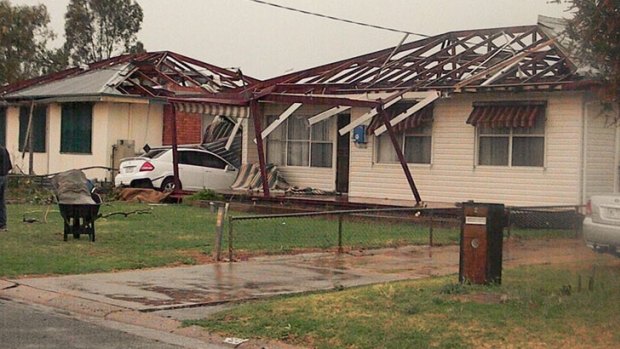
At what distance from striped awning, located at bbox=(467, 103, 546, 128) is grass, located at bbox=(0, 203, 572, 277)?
370cm

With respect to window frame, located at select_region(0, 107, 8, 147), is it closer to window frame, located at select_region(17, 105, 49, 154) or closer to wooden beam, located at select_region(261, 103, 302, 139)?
window frame, located at select_region(17, 105, 49, 154)

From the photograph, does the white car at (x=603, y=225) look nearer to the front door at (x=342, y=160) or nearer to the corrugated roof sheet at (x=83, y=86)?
the front door at (x=342, y=160)

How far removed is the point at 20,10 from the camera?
4509cm

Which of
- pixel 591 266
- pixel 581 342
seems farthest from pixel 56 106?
pixel 581 342

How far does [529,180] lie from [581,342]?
14.3 meters

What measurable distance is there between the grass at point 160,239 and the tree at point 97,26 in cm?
3547

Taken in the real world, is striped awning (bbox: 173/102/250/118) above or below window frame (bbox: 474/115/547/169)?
above

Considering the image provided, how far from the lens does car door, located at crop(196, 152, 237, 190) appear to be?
96.0ft

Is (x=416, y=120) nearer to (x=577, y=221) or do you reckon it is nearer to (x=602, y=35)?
(x=577, y=221)

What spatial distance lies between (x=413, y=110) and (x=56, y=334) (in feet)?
51.2

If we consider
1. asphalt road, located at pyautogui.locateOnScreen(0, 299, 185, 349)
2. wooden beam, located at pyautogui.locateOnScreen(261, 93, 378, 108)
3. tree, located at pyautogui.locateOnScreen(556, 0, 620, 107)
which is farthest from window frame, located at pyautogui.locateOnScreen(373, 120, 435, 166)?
asphalt road, located at pyautogui.locateOnScreen(0, 299, 185, 349)

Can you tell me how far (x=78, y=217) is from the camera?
1678 cm

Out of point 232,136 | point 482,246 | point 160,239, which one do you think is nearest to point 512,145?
point 160,239

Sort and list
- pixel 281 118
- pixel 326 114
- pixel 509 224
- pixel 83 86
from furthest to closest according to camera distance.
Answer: pixel 83 86
pixel 281 118
pixel 326 114
pixel 509 224
